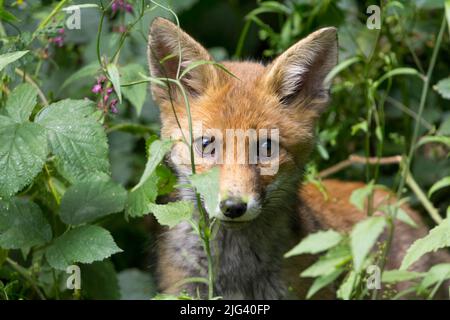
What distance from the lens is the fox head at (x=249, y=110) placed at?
13.4ft

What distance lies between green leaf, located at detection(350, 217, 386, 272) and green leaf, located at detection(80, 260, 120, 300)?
2.02 m

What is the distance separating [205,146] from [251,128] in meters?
0.26

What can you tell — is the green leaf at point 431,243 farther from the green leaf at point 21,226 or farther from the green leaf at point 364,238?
the green leaf at point 21,226

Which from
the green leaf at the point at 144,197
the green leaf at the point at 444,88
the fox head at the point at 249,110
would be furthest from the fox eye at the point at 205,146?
the green leaf at the point at 444,88

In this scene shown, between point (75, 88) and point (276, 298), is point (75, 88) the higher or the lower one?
the higher one

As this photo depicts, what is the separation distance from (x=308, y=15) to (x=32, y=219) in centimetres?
276

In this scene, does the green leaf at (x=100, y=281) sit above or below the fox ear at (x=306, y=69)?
below

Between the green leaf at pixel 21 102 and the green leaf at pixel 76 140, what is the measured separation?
0.07 metres

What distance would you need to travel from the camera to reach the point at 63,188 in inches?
179

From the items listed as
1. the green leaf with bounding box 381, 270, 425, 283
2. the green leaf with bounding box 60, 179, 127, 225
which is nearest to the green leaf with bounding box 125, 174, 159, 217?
the green leaf with bounding box 60, 179, 127, 225

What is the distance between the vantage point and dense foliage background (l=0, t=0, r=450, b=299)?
3.78 meters
